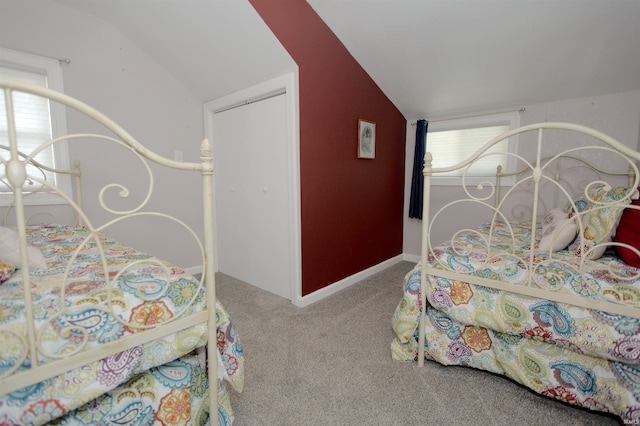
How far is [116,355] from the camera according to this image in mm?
857

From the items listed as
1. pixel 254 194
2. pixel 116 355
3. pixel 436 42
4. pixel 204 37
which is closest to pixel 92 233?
pixel 116 355

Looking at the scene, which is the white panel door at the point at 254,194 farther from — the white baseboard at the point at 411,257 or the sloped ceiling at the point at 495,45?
the white baseboard at the point at 411,257

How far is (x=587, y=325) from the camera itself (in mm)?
1167

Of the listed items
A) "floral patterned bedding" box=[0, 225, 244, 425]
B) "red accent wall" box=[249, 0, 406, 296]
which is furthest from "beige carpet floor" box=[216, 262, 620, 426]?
"red accent wall" box=[249, 0, 406, 296]

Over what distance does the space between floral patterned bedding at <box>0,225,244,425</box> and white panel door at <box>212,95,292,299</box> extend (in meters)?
1.37

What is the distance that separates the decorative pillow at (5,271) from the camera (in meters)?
0.99

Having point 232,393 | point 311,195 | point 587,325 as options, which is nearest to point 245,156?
point 311,195

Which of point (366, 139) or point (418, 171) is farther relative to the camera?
point (418, 171)

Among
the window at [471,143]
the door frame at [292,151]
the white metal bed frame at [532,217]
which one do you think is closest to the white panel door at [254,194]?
the door frame at [292,151]

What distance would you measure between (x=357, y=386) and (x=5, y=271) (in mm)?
1466

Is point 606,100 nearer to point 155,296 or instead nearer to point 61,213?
point 155,296

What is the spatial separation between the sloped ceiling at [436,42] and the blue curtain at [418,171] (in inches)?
20.7

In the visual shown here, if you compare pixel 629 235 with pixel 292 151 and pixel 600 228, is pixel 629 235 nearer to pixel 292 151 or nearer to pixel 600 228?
pixel 600 228

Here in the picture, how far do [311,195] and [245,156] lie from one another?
78cm
